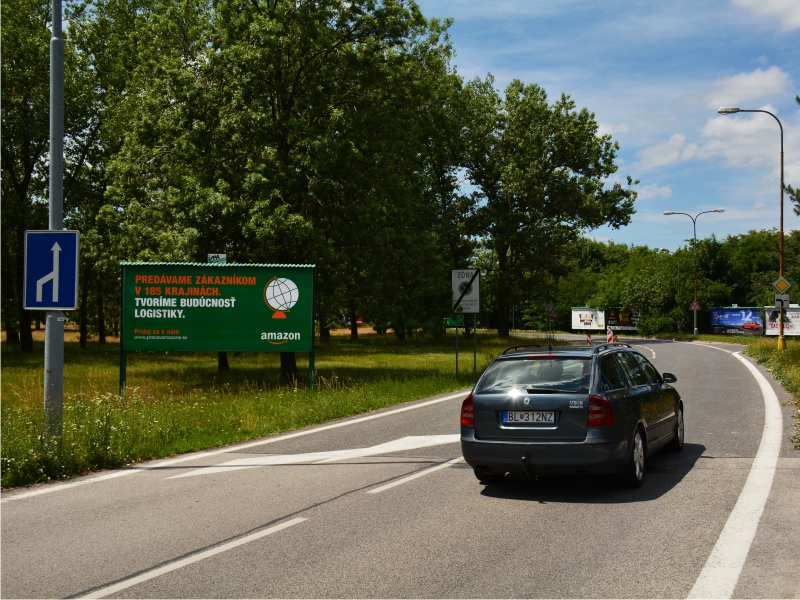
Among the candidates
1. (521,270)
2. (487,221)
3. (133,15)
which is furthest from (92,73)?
(521,270)

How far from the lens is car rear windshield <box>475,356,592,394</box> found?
306 inches

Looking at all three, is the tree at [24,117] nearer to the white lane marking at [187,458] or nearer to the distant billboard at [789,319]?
the white lane marking at [187,458]

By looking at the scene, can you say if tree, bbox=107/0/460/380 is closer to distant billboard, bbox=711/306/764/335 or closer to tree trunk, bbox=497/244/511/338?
tree trunk, bbox=497/244/511/338

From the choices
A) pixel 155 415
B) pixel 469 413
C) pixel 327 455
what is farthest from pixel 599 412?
pixel 155 415

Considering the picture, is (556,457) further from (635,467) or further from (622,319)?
(622,319)

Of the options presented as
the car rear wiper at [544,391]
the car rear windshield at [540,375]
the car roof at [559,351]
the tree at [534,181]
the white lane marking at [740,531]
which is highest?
the tree at [534,181]

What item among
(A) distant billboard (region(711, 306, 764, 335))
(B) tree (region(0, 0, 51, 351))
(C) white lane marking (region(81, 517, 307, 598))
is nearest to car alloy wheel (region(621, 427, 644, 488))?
(C) white lane marking (region(81, 517, 307, 598))

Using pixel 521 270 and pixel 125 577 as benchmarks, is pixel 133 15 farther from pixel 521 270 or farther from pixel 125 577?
pixel 125 577

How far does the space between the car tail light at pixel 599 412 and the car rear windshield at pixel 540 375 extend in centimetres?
15

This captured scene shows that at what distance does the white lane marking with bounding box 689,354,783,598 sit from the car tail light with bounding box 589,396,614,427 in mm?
1329

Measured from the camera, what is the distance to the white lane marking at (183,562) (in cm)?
502

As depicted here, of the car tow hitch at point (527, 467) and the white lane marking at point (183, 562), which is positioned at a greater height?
the car tow hitch at point (527, 467)

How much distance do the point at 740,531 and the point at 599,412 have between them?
1.65 metres

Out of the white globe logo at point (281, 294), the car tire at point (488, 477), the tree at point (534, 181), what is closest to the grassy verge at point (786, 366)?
the car tire at point (488, 477)
